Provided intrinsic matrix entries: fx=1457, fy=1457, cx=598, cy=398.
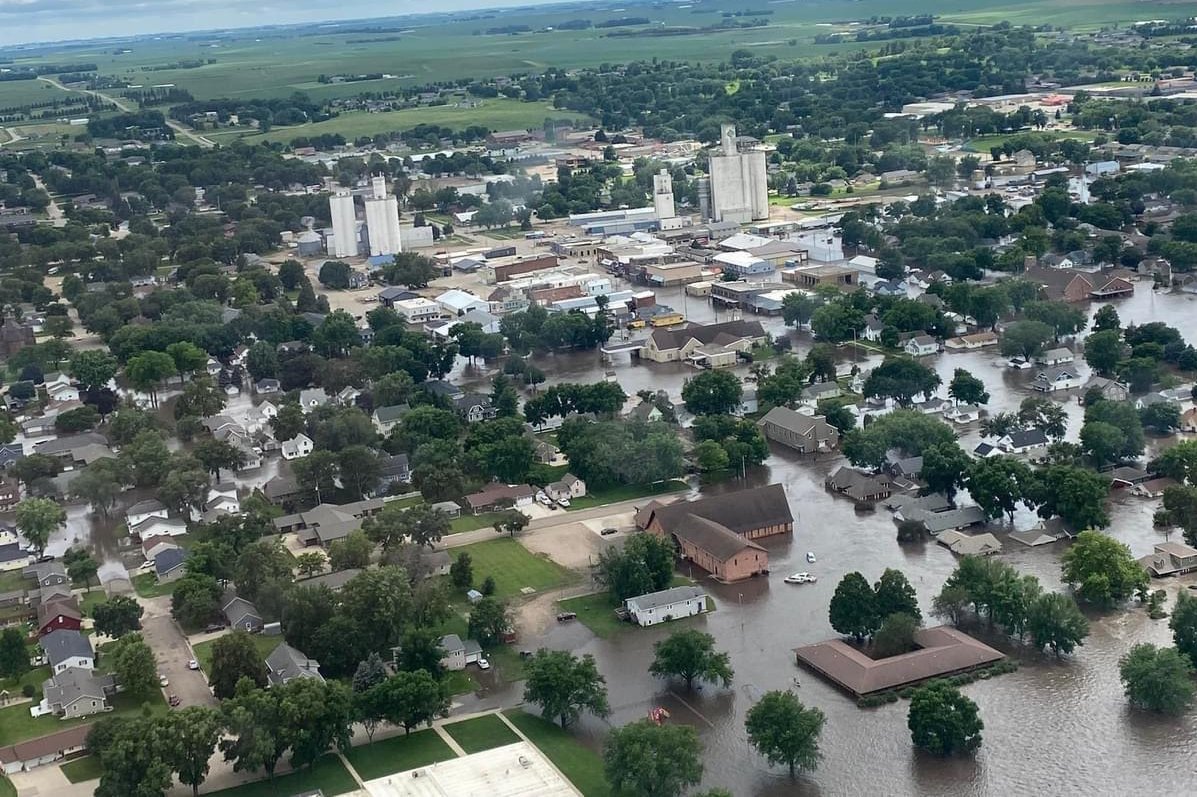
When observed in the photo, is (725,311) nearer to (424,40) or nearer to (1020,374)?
(1020,374)

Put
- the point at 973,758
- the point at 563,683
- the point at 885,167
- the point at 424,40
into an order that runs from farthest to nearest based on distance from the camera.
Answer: the point at 424,40 → the point at 885,167 → the point at 563,683 → the point at 973,758

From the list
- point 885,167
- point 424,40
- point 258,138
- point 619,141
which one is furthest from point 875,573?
point 424,40

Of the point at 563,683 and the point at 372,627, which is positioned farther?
→ the point at 372,627

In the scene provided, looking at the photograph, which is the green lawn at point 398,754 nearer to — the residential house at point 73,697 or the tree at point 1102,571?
the residential house at point 73,697

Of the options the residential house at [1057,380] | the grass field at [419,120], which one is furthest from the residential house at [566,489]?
the grass field at [419,120]

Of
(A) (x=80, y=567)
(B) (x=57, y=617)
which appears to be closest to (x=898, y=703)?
(B) (x=57, y=617)

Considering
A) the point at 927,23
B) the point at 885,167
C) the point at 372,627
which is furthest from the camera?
the point at 927,23

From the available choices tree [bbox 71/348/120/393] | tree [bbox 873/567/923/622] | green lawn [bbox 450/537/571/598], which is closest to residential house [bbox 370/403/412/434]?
green lawn [bbox 450/537/571/598]
